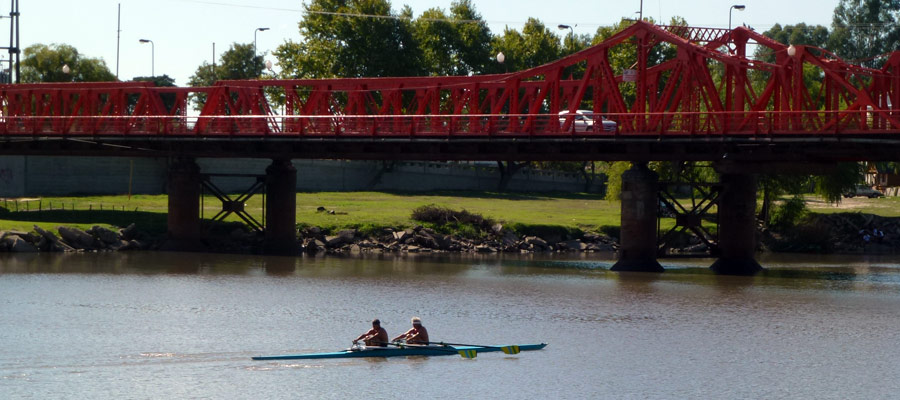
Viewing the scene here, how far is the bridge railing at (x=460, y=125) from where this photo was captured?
68.7 m

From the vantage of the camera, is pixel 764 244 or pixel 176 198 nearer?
pixel 176 198

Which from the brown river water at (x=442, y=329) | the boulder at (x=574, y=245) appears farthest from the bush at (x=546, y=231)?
the brown river water at (x=442, y=329)

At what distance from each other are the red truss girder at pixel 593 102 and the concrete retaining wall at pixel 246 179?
984cm

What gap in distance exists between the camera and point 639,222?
2899 inches

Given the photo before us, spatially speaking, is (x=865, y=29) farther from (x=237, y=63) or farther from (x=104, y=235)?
(x=104, y=235)

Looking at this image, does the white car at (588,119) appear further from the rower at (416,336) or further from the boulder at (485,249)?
the rower at (416,336)

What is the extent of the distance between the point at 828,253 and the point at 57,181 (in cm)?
5902

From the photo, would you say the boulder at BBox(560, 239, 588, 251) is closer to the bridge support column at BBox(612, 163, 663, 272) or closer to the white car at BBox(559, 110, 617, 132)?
the white car at BBox(559, 110, 617, 132)

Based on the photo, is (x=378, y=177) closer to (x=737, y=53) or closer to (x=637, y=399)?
(x=737, y=53)

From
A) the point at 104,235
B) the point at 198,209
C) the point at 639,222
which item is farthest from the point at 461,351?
the point at 104,235

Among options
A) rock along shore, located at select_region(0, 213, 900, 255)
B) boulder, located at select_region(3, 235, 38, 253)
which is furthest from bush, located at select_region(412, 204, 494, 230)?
boulder, located at select_region(3, 235, 38, 253)

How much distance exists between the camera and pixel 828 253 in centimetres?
9475

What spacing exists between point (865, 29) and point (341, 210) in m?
114

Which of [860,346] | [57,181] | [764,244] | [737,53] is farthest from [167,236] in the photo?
[860,346]
